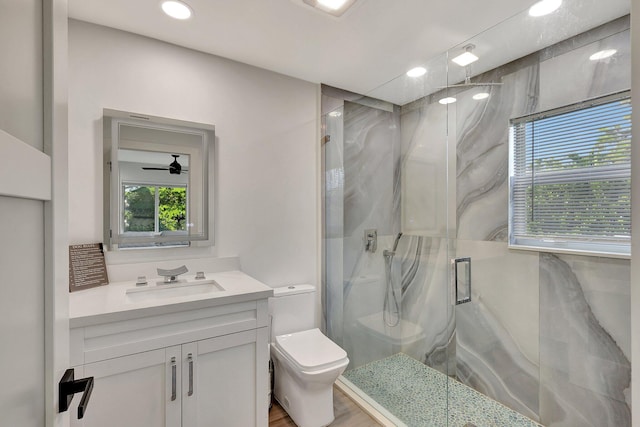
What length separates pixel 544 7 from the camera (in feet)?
5.30

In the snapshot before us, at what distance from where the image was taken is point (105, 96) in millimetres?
1764

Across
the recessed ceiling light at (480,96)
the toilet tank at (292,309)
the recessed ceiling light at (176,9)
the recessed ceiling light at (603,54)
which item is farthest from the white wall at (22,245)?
the recessed ceiling light at (480,96)

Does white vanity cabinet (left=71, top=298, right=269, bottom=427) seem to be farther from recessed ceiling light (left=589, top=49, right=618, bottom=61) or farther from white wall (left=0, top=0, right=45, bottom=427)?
recessed ceiling light (left=589, top=49, right=618, bottom=61)

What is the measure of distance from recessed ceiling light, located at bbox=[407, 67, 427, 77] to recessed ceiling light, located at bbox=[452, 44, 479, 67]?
23 centimetres

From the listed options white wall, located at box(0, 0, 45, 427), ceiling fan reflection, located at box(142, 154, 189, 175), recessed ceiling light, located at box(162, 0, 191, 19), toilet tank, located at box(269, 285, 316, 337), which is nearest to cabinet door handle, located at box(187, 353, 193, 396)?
toilet tank, located at box(269, 285, 316, 337)

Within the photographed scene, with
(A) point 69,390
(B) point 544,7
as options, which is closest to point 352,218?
(B) point 544,7

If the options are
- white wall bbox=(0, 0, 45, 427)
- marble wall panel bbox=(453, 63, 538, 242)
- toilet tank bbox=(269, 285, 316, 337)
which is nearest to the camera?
white wall bbox=(0, 0, 45, 427)

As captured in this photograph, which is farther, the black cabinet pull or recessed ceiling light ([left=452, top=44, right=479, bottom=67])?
recessed ceiling light ([left=452, top=44, right=479, bottom=67])

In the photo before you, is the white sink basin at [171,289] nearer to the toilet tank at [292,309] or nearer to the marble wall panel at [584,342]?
the toilet tank at [292,309]

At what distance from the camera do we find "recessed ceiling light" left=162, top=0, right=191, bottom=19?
5.16 ft

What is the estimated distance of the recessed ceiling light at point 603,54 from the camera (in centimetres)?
155

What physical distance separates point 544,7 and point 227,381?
8.54ft

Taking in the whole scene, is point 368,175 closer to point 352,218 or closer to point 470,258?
point 352,218

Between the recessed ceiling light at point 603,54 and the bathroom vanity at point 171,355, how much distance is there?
2188mm
